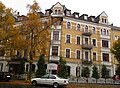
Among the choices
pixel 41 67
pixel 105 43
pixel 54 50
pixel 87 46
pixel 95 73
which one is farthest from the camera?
pixel 105 43

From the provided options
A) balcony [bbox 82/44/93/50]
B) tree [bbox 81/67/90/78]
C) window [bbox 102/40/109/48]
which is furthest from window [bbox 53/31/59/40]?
window [bbox 102/40/109/48]

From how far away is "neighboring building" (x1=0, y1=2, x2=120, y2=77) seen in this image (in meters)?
44.2

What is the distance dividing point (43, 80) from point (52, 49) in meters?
20.2

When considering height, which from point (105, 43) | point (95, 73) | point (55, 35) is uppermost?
point (55, 35)

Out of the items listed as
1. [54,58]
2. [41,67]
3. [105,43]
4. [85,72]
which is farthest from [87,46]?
[41,67]

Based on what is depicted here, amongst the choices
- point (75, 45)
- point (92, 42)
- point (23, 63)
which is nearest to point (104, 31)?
point (92, 42)

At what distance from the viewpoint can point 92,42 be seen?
157 feet

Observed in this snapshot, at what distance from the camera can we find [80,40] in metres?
46.8

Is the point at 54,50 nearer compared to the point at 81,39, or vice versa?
the point at 54,50

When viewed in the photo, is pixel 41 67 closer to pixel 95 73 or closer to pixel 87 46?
pixel 95 73

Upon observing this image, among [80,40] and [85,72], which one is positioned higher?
[80,40]

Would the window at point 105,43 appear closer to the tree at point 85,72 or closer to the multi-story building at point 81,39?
the multi-story building at point 81,39

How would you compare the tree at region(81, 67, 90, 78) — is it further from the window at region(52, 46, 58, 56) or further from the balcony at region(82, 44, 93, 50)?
the window at region(52, 46, 58, 56)

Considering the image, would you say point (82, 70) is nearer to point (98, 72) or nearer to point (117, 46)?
point (98, 72)
